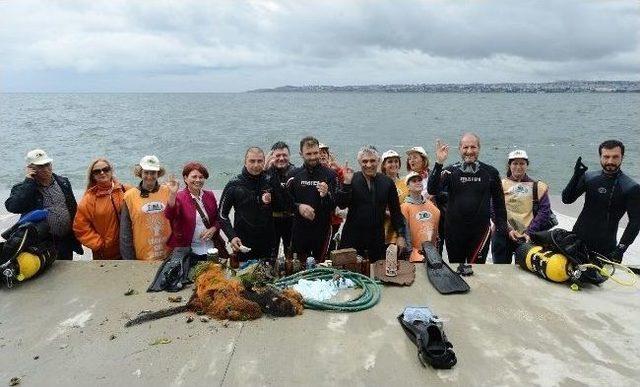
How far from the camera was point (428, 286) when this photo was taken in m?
4.18

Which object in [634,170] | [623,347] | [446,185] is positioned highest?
[446,185]

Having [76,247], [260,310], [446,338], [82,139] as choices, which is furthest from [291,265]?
[82,139]

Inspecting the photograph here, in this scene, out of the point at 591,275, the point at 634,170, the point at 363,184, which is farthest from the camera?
the point at 634,170

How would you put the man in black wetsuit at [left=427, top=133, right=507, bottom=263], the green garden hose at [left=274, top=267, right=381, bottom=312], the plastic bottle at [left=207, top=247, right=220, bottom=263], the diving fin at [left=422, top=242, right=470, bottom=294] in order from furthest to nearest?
1. the man in black wetsuit at [left=427, top=133, right=507, bottom=263]
2. the plastic bottle at [left=207, top=247, right=220, bottom=263]
3. the diving fin at [left=422, top=242, right=470, bottom=294]
4. the green garden hose at [left=274, top=267, right=381, bottom=312]

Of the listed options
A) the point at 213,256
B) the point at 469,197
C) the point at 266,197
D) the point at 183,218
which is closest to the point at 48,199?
the point at 183,218

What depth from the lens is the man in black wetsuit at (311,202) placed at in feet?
16.3

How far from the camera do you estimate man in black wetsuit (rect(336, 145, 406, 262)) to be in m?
4.86

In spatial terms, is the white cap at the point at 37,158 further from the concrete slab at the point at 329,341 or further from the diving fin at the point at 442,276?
the diving fin at the point at 442,276

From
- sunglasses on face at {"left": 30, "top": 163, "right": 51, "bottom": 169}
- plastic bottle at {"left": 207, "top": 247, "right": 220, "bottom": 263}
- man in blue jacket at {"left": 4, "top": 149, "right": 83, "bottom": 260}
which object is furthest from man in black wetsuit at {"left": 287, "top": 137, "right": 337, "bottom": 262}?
sunglasses on face at {"left": 30, "top": 163, "right": 51, "bottom": 169}

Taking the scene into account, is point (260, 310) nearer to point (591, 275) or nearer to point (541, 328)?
point (541, 328)

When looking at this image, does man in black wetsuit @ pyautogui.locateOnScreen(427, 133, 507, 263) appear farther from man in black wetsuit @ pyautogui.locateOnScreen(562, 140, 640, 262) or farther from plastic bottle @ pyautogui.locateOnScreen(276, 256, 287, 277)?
plastic bottle @ pyautogui.locateOnScreen(276, 256, 287, 277)

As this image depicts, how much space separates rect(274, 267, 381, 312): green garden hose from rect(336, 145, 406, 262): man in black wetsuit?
2.20 ft

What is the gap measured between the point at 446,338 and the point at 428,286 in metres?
0.98

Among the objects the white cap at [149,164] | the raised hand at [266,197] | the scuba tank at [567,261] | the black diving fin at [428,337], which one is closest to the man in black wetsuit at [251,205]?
the raised hand at [266,197]
